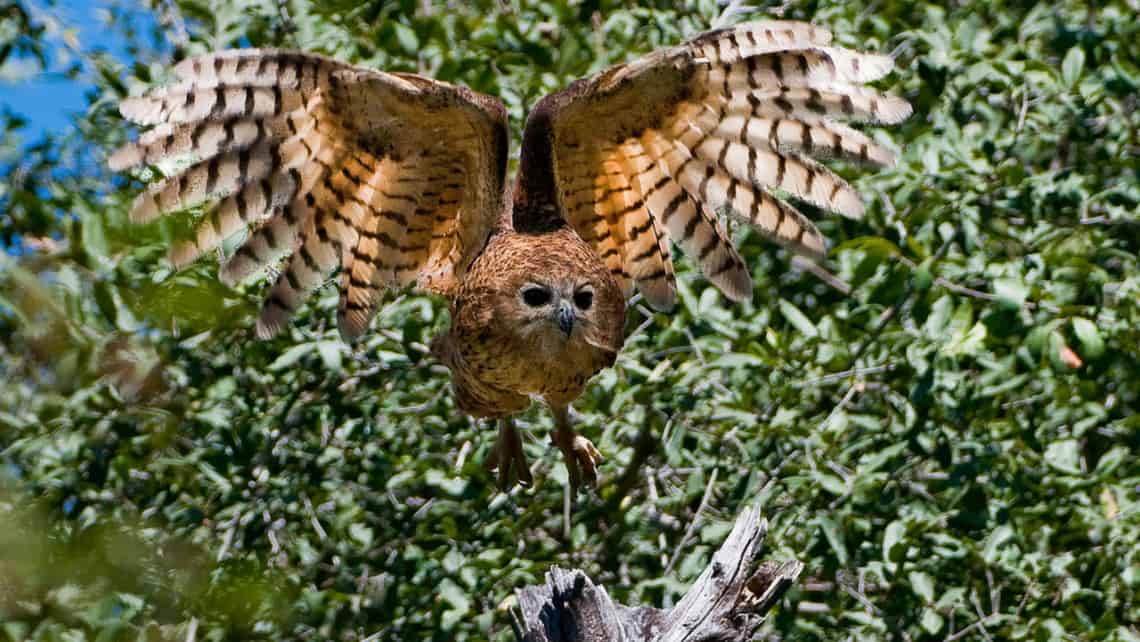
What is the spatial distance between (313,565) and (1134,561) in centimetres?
267

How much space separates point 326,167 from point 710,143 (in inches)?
42.6

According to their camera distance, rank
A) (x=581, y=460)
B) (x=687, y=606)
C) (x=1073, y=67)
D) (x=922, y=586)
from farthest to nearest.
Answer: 1. (x=1073, y=67)
2. (x=581, y=460)
3. (x=922, y=586)
4. (x=687, y=606)

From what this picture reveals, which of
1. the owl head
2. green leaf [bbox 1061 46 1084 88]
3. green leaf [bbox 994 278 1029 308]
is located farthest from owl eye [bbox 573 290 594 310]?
green leaf [bbox 1061 46 1084 88]

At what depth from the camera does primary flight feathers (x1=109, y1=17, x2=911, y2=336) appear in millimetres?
3527

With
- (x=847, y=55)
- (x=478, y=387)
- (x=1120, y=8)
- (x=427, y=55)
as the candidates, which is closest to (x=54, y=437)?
(x=478, y=387)

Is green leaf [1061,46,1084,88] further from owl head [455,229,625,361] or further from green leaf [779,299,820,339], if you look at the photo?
owl head [455,229,625,361]

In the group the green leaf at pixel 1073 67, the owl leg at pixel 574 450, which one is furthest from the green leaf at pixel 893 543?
the green leaf at pixel 1073 67

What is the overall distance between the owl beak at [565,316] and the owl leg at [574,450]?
15.9 inches

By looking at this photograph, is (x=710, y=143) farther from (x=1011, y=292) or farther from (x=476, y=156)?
(x=1011, y=292)

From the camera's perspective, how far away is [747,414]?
171 inches

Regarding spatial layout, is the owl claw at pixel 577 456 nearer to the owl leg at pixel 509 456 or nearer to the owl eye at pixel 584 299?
the owl leg at pixel 509 456

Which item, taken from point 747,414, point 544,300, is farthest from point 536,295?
point 747,414

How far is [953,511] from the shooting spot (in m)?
4.45

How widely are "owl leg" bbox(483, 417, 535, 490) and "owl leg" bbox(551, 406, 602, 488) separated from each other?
0.38ft
